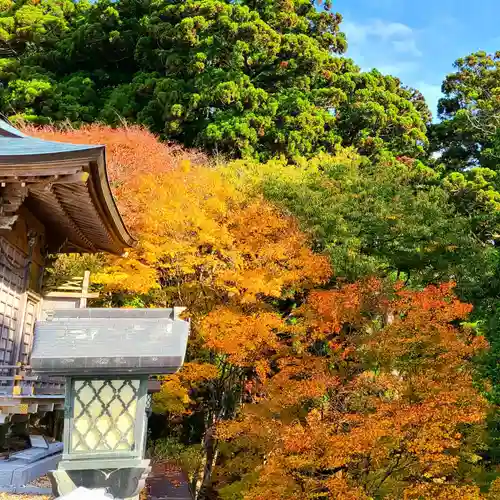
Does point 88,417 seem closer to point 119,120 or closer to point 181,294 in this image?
point 181,294

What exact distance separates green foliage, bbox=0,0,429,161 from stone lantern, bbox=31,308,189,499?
Result: 18.3 metres

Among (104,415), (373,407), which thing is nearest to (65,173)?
(104,415)

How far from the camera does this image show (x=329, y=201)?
51.8 feet

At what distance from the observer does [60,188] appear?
296 inches

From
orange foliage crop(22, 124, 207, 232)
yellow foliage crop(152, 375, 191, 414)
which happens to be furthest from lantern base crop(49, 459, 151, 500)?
orange foliage crop(22, 124, 207, 232)

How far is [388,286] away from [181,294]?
18.8ft

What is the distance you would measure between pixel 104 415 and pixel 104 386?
0.61ft

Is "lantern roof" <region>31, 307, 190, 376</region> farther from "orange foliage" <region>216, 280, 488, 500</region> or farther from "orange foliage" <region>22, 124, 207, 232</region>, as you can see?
"orange foliage" <region>22, 124, 207, 232</region>

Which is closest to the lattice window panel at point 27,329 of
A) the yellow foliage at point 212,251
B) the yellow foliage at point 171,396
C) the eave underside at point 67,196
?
the eave underside at point 67,196

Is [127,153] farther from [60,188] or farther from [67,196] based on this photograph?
[60,188]

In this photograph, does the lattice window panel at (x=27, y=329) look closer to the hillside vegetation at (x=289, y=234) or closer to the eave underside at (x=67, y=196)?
the eave underside at (x=67, y=196)

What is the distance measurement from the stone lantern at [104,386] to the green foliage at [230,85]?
18.3 meters

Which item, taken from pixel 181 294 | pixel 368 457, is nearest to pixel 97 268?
pixel 181 294

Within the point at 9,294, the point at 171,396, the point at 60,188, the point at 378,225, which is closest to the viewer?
the point at 60,188
